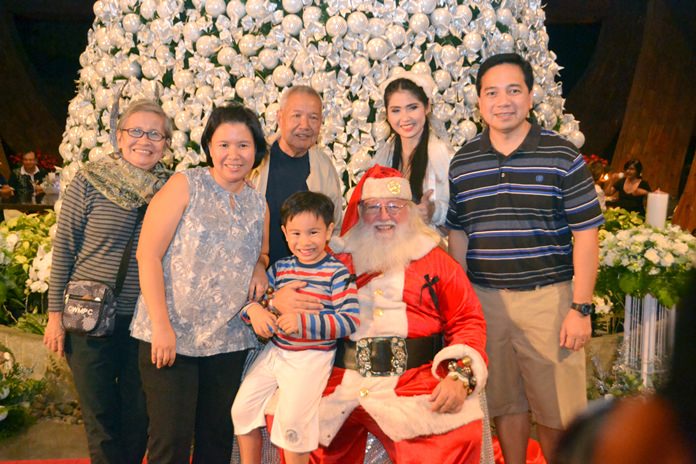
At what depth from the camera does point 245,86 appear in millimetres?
3771

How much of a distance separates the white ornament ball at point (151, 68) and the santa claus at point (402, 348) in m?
1.49

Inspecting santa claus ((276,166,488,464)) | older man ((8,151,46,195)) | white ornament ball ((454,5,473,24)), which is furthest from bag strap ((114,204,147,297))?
older man ((8,151,46,195))

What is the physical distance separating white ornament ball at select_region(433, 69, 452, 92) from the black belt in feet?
4.54

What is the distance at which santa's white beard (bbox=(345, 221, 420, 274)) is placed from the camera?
2898 mm

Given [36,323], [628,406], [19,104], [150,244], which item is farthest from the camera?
[19,104]

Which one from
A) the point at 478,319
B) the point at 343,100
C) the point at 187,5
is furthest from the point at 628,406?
the point at 187,5

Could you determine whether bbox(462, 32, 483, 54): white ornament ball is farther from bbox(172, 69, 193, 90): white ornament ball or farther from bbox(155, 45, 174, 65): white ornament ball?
bbox(155, 45, 174, 65): white ornament ball

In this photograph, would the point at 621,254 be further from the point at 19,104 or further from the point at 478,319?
the point at 19,104

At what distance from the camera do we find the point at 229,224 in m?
2.72

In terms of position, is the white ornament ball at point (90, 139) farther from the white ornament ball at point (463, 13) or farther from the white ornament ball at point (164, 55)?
the white ornament ball at point (463, 13)

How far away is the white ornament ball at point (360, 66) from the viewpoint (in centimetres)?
369

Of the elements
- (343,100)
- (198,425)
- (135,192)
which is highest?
(343,100)

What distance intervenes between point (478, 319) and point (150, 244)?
122 cm

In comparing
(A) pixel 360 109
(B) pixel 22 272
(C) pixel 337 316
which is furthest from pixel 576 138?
(B) pixel 22 272
